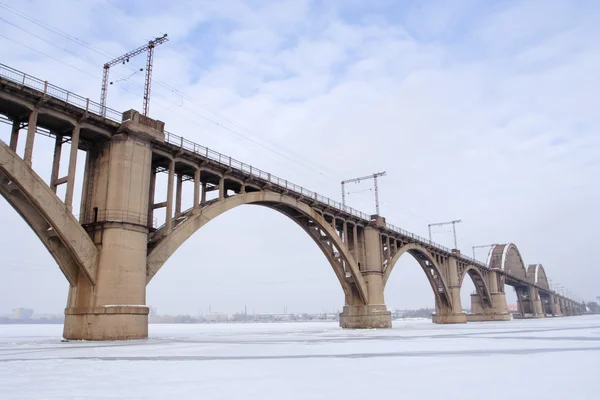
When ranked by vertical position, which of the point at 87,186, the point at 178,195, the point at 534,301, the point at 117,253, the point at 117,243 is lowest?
the point at 534,301

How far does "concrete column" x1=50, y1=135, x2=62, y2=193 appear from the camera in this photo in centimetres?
2497

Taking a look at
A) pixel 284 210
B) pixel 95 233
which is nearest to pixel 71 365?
pixel 95 233

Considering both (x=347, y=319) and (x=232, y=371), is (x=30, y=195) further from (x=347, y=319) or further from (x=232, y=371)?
(x=347, y=319)

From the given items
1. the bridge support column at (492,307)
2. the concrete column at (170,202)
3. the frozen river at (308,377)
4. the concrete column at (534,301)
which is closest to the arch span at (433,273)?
the bridge support column at (492,307)

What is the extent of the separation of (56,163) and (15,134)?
246 cm

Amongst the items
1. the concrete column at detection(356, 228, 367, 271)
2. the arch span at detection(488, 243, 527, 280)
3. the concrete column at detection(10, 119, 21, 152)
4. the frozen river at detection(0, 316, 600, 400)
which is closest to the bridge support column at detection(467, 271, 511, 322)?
the arch span at detection(488, 243, 527, 280)

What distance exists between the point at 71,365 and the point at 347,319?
142 feet

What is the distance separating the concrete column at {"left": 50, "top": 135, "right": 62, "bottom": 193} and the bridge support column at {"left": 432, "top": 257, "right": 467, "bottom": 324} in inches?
2622

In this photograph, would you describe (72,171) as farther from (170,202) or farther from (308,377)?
(308,377)

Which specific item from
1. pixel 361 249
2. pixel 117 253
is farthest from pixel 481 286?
pixel 117 253

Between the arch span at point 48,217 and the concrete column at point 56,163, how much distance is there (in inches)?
67.8

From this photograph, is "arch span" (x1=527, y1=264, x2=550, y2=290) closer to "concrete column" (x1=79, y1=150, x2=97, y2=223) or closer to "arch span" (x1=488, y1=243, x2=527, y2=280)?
"arch span" (x1=488, y1=243, x2=527, y2=280)

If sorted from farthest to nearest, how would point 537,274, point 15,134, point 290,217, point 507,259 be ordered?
1. point 537,274
2. point 507,259
3. point 290,217
4. point 15,134

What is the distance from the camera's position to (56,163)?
84.2 feet
